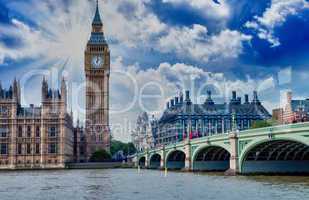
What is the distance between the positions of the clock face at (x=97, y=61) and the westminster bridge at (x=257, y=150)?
7989 centimetres

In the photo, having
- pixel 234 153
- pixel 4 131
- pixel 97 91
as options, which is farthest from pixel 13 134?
pixel 234 153

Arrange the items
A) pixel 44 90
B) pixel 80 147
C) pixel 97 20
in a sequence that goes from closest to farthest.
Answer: pixel 44 90, pixel 80 147, pixel 97 20

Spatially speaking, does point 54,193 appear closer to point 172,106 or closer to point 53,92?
point 53,92

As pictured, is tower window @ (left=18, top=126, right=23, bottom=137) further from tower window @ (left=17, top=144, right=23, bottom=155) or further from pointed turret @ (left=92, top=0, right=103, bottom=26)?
pointed turret @ (left=92, top=0, right=103, bottom=26)

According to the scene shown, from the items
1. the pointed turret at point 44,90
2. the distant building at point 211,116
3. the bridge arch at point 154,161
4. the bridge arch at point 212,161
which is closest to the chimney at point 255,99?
the distant building at point 211,116

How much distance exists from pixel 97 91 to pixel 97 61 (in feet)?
30.1

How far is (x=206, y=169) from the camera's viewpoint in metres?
79.9

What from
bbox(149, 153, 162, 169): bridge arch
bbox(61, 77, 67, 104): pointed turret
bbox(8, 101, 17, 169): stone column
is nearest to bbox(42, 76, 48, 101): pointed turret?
bbox(61, 77, 67, 104): pointed turret

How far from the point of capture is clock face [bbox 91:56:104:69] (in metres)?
156

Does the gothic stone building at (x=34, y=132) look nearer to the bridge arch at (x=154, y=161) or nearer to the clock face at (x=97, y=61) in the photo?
the bridge arch at (x=154, y=161)

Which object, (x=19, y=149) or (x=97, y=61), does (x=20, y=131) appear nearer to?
(x=19, y=149)

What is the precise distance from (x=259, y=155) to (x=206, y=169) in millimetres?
18957

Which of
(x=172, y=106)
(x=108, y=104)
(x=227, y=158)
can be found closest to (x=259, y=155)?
(x=227, y=158)

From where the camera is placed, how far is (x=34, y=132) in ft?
406
